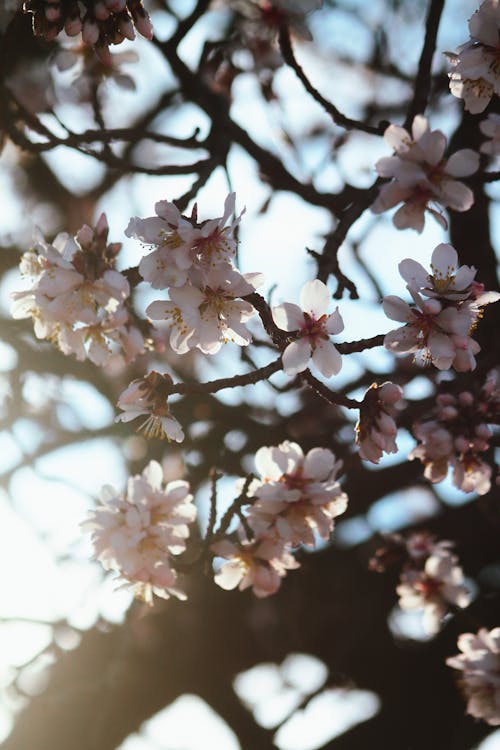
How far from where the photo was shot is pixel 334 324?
4.11 feet

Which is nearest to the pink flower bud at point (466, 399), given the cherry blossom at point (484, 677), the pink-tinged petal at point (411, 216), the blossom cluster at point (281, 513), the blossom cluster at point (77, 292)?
the blossom cluster at point (281, 513)

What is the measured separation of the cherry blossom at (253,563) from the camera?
5.15 ft

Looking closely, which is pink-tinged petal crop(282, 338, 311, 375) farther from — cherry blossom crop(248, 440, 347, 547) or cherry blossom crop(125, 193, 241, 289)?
cherry blossom crop(248, 440, 347, 547)

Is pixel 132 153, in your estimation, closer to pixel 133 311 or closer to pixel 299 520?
pixel 133 311

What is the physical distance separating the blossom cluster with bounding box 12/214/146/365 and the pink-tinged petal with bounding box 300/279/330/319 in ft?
1.38

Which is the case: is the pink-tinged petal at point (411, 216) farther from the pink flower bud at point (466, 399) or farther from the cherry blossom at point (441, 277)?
the pink flower bud at point (466, 399)

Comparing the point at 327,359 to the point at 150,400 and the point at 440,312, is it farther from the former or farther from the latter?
the point at 150,400

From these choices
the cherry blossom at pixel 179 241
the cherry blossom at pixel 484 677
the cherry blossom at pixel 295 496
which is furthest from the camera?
the cherry blossom at pixel 484 677

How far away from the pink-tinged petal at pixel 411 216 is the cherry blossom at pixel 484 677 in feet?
5.01

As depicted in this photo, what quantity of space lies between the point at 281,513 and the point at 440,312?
0.53 m

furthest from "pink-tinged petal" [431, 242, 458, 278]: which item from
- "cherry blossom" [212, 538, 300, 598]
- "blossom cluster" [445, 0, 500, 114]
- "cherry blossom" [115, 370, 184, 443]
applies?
"cherry blossom" [212, 538, 300, 598]

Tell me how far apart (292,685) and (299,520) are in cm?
215

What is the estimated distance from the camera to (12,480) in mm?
2992

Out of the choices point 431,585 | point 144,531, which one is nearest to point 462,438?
point 144,531
